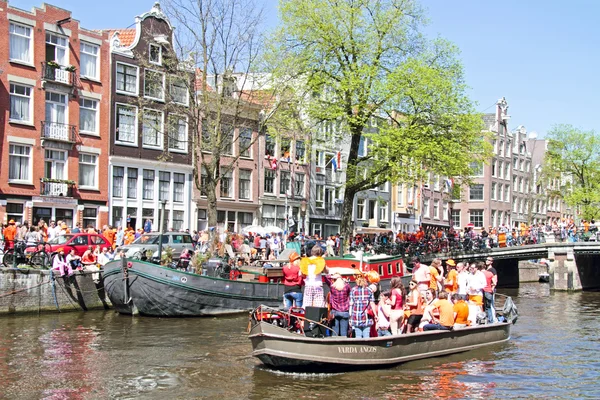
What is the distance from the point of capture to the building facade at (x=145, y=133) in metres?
41.8

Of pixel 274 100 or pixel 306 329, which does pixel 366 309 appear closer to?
pixel 306 329

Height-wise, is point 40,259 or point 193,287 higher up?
point 40,259

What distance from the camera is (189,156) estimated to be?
46.8 m

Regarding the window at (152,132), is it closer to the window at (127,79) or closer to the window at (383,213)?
the window at (127,79)

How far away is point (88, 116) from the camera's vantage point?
133 feet

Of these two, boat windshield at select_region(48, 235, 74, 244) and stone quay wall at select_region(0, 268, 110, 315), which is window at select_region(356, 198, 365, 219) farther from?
stone quay wall at select_region(0, 268, 110, 315)

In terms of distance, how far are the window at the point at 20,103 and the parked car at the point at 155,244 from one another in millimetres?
9460

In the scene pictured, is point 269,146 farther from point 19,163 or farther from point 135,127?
point 19,163

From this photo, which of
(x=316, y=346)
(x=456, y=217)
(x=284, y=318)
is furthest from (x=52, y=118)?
(x=456, y=217)

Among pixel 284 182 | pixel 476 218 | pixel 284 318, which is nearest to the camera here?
pixel 284 318

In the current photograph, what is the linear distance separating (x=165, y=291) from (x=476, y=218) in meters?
60.8

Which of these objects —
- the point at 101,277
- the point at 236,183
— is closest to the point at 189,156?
the point at 236,183

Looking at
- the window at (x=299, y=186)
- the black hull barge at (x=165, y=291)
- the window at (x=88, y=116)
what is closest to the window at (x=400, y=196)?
the window at (x=299, y=186)

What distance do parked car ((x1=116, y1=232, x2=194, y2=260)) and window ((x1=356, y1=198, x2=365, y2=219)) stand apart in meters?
29.8
